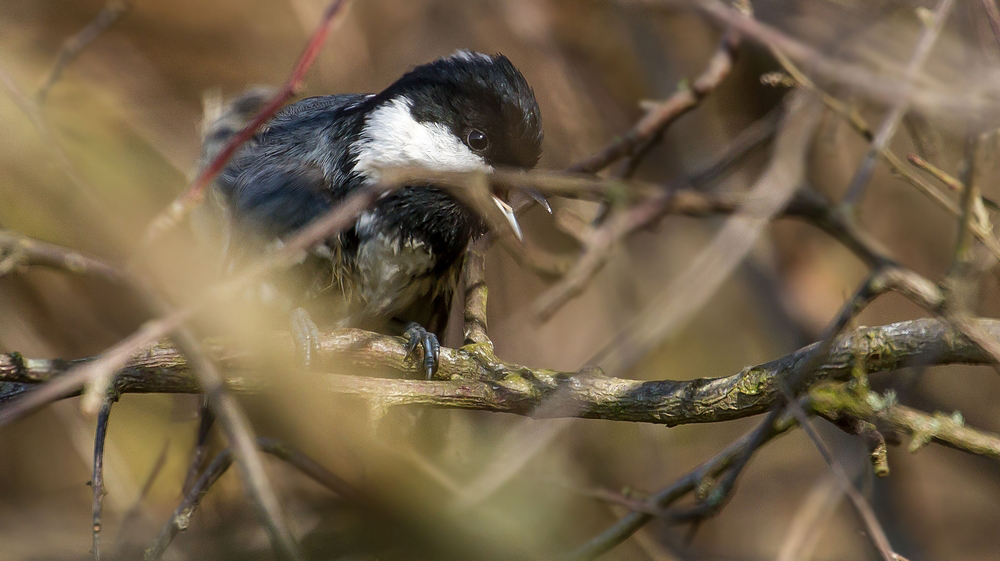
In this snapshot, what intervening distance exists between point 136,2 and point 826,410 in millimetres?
4094

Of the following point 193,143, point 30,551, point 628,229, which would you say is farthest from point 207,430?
point 193,143

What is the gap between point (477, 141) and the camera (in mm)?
2697

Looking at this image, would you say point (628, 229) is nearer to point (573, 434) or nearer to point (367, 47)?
point (573, 434)

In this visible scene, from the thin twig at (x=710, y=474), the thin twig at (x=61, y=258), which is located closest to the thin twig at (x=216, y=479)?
the thin twig at (x=710, y=474)

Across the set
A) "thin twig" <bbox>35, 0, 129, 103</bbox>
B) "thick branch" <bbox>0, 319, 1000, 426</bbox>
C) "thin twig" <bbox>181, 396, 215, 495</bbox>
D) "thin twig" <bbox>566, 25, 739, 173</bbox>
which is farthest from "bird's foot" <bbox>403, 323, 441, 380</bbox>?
"thin twig" <bbox>35, 0, 129, 103</bbox>

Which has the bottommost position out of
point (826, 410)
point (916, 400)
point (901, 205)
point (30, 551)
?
point (30, 551)

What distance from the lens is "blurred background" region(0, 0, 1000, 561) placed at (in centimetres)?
357

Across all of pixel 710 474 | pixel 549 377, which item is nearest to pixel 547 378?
pixel 549 377

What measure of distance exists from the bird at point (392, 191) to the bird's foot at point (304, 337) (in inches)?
5.3

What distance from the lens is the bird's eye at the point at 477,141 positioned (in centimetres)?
270

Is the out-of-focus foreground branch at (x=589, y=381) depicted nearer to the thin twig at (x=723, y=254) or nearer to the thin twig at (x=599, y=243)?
the thin twig at (x=599, y=243)

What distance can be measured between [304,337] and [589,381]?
0.77m

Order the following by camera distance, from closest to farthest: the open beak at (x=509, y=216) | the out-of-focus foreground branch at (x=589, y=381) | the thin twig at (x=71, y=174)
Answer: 1. the thin twig at (x=71, y=174)
2. the out-of-focus foreground branch at (x=589, y=381)
3. the open beak at (x=509, y=216)

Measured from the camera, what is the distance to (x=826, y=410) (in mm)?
1750
